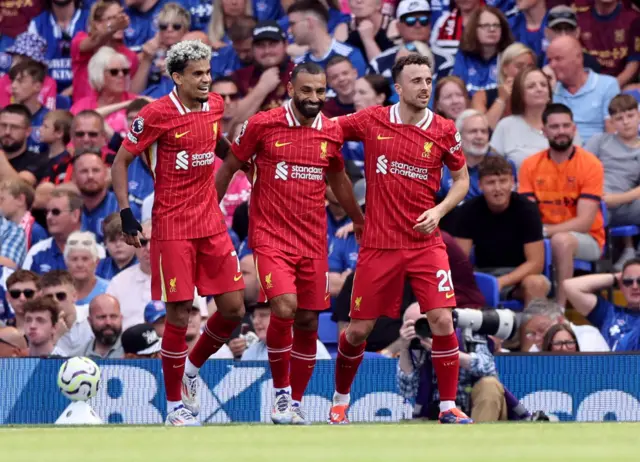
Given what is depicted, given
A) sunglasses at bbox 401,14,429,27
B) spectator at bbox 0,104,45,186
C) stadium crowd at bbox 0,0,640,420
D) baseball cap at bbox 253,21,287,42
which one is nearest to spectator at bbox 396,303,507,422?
stadium crowd at bbox 0,0,640,420

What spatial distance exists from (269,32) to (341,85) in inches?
47.9

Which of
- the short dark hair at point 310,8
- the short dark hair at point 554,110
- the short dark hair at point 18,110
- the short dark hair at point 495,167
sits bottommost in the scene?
the short dark hair at point 495,167

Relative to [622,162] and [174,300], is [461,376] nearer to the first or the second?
[174,300]

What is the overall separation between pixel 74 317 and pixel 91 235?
98 centimetres

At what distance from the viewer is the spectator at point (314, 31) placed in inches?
623

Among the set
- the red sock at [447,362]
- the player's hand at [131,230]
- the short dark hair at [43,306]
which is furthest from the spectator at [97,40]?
the red sock at [447,362]

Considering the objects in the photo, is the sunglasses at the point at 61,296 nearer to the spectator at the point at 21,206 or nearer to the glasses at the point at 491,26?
the spectator at the point at 21,206

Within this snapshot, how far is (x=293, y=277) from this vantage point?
33.6ft

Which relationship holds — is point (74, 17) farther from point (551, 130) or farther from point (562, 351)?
point (562, 351)

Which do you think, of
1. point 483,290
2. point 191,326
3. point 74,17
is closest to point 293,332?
point 191,326

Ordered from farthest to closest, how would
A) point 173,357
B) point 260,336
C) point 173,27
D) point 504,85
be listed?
point 173,27 → point 504,85 → point 260,336 → point 173,357

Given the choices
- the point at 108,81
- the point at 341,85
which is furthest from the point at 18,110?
the point at 341,85

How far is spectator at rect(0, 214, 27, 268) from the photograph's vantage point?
1405 centimetres

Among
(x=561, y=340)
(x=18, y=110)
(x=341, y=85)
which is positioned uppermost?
(x=341, y=85)
